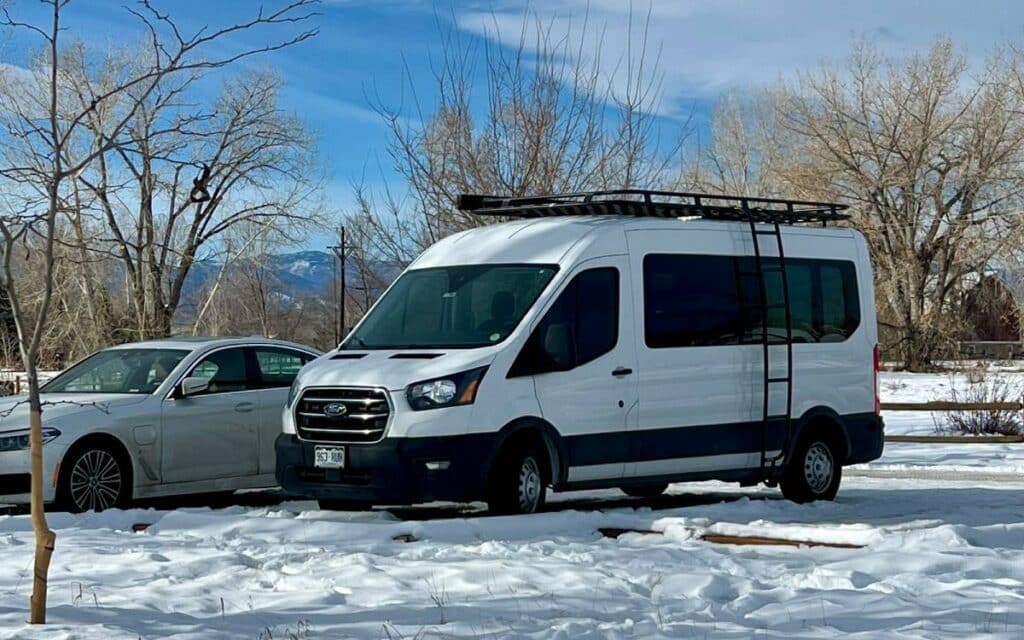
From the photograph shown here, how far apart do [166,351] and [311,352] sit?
1486mm

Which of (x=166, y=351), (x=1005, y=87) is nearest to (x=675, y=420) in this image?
(x=166, y=351)

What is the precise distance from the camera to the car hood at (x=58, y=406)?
452 inches

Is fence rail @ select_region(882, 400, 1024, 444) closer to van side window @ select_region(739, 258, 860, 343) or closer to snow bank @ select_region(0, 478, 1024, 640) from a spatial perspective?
van side window @ select_region(739, 258, 860, 343)

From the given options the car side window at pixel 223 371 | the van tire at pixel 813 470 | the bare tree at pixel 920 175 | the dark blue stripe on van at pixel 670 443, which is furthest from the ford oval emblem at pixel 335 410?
the bare tree at pixel 920 175

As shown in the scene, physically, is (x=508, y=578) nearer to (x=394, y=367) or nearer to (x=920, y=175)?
(x=394, y=367)

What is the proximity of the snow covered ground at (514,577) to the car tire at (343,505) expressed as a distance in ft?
0.68

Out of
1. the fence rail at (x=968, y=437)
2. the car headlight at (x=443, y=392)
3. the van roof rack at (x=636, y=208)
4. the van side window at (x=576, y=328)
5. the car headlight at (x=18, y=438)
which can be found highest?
the van roof rack at (x=636, y=208)

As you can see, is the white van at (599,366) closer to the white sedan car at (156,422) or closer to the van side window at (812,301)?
the van side window at (812,301)

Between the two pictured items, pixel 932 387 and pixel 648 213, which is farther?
pixel 932 387

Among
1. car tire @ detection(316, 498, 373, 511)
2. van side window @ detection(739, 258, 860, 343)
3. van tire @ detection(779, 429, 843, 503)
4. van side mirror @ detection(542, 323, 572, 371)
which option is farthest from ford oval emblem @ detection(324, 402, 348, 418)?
van tire @ detection(779, 429, 843, 503)

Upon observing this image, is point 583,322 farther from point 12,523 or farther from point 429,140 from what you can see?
point 429,140

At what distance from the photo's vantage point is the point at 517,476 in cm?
1068

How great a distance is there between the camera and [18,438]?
450 inches

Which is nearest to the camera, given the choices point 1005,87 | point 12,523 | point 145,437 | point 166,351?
point 12,523
